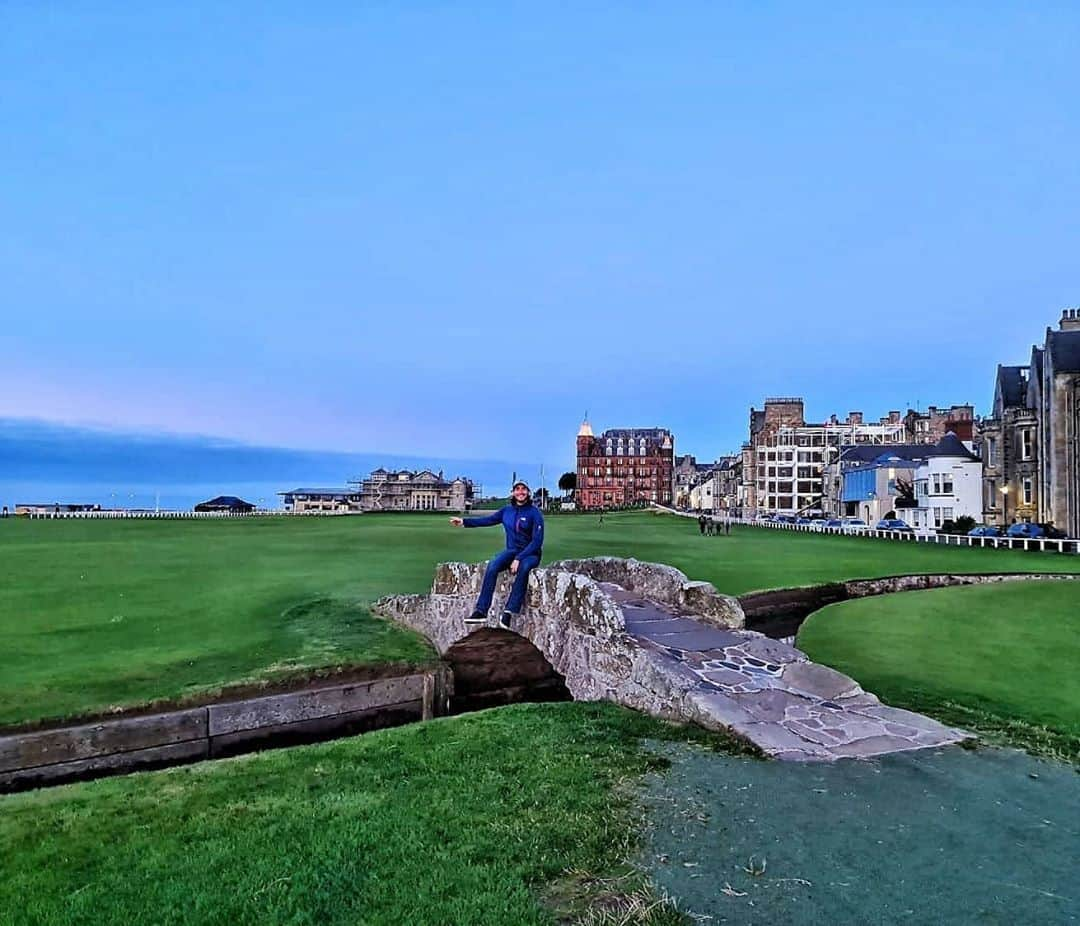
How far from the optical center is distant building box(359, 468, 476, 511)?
584 ft

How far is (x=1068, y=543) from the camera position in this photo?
3831cm

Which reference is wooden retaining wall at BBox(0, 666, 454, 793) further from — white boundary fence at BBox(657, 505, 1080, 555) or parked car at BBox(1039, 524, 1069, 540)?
parked car at BBox(1039, 524, 1069, 540)

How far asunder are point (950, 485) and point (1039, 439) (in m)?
11.5

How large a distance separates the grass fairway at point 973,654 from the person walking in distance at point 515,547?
5.99 m

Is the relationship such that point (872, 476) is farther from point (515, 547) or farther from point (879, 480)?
point (515, 547)

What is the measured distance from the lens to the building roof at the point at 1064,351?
46.0 m

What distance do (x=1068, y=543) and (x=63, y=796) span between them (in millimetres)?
45822

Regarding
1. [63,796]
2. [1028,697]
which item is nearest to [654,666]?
[1028,697]

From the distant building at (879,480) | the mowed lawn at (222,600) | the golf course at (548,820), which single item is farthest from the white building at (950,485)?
the golf course at (548,820)

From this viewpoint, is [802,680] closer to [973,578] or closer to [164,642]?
[164,642]

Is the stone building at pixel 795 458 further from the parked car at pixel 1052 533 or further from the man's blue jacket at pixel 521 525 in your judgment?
the man's blue jacket at pixel 521 525

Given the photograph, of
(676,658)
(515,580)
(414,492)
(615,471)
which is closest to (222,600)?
(515,580)

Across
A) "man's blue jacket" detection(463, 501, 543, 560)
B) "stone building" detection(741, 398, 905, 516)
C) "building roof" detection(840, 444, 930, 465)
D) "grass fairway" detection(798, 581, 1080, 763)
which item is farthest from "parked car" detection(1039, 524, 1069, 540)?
"stone building" detection(741, 398, 905, 516)

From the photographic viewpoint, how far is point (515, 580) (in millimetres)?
13133
